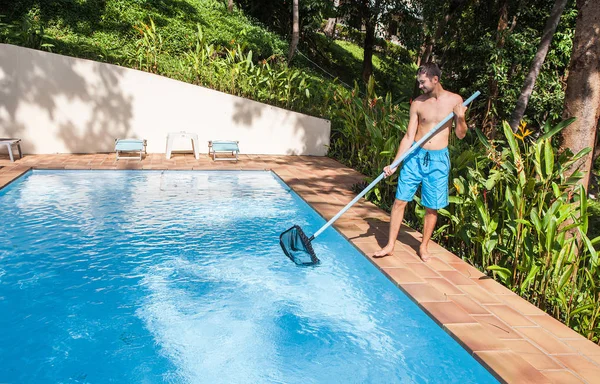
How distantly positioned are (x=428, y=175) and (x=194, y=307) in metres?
2.42

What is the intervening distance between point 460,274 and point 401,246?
852mm

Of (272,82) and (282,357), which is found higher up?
(272,82)

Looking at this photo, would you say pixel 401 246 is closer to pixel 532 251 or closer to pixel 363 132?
pixel 532 251

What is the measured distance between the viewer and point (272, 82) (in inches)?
467

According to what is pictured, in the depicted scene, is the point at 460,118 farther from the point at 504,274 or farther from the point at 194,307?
the point at 194,307

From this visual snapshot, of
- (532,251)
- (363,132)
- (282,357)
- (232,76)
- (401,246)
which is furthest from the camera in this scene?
(232,76)

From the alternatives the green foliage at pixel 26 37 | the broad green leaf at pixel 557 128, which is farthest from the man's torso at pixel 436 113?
the green foliage at pixel 26 37

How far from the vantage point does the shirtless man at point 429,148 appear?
436 cm

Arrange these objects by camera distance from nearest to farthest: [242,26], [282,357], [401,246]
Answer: [282,357] < [401,246] < [242,26]

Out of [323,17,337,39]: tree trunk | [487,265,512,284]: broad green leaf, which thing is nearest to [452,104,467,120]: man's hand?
[487,265,512,284]: broad green leaf

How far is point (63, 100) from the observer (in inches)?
379

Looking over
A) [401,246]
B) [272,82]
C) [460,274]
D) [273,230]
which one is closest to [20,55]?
[272,82]

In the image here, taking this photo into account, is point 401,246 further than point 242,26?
No

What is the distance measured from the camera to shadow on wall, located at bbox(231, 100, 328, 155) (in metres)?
11.0
